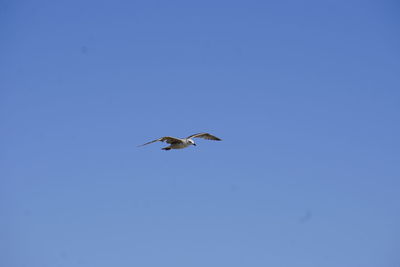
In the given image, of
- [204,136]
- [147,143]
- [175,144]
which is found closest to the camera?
[147,143]

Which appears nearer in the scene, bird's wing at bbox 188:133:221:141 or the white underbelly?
the white underbelly

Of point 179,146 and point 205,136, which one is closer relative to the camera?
point 179,146

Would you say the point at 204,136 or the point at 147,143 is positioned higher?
the point at 204,136

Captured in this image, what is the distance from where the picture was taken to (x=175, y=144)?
153ft

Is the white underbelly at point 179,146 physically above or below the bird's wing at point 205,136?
below

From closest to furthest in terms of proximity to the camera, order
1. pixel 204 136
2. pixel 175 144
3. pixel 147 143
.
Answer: pixel 147 143
pixel 175 144
pixel 204 136

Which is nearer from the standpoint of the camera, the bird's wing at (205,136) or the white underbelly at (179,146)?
the white underbelly at (179,146)

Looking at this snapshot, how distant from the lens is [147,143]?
141 ft

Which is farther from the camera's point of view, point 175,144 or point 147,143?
point 175,144

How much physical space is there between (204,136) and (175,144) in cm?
563

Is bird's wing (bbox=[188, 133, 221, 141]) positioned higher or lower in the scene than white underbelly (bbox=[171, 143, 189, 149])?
higher

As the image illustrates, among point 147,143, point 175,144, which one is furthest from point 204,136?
point 147,143

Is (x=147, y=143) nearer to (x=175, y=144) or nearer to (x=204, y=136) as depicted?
(x=175, y=144)

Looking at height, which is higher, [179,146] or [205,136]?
[205,136]
